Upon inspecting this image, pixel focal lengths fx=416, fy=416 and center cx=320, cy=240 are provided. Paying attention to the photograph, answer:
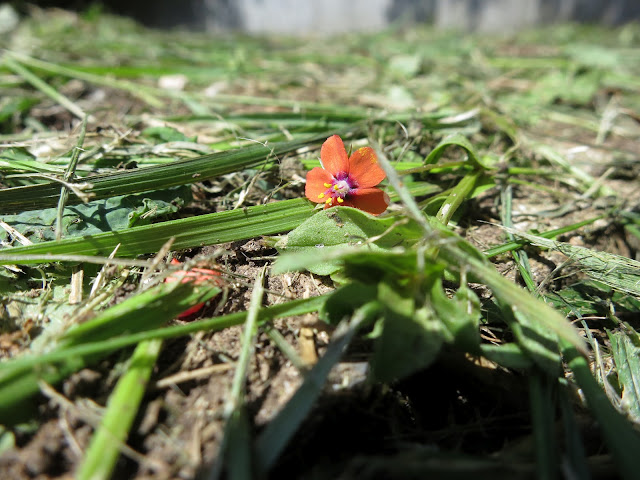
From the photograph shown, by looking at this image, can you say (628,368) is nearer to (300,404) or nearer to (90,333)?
(300,404)

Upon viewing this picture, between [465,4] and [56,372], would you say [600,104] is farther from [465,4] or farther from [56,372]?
[465,4]

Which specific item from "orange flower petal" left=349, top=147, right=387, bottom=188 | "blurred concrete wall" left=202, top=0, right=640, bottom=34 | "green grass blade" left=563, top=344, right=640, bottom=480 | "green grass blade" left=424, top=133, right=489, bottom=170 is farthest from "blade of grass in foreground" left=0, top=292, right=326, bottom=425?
"blurred concrete wall" left=202, top=0, right=640, bottom=34

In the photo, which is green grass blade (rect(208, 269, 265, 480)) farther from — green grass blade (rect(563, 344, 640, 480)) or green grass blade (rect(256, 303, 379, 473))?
green grass blade (rect(563, 344, 640, 480))

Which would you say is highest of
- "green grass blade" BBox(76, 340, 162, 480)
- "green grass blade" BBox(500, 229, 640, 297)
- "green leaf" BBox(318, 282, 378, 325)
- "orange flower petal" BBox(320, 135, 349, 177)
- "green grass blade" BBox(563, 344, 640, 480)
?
"orange flower petal" BBox(320, 135, 349, 177)

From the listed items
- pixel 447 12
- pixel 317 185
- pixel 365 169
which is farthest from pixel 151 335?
pixel 447 12

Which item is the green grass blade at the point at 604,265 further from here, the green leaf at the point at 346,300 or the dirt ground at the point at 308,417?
the green leaf at the point at 346,300

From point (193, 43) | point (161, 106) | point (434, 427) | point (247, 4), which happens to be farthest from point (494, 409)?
point (247, 4)

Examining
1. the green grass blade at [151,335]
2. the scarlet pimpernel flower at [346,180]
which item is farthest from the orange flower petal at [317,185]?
the green grass blade at [151,335]
